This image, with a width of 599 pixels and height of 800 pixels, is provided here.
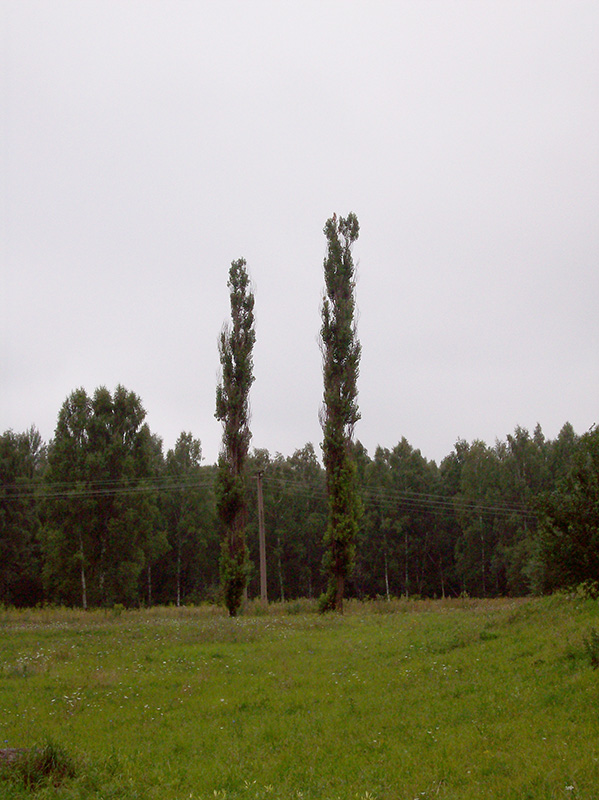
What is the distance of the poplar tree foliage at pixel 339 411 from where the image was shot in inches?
1230

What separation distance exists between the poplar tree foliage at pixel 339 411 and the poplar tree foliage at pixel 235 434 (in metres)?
4.66

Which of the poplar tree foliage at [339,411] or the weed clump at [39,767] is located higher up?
the poplar tree foliage at [339,411]

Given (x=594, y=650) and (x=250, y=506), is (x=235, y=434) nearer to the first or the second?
(x=594, y=650)

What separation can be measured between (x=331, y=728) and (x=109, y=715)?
449cm

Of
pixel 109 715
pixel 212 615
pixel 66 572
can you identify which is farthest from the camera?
pixel 66 572

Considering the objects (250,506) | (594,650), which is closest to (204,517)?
(250,506)

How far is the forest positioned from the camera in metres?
53.0

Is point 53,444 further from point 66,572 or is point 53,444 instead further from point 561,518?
point 561,518

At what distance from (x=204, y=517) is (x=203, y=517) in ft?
0.34

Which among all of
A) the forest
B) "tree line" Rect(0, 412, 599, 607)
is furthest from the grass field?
"tree line" Rect(0, 412, 599, 607)

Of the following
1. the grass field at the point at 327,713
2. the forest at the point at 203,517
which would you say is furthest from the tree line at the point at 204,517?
the grass field at the point at 327,713

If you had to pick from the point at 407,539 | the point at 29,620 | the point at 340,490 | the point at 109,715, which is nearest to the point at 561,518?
the point at 109,715

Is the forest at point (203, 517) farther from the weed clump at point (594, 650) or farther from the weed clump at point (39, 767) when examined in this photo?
the weed clump at point (39, 767)

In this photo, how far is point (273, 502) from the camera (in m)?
73.2
